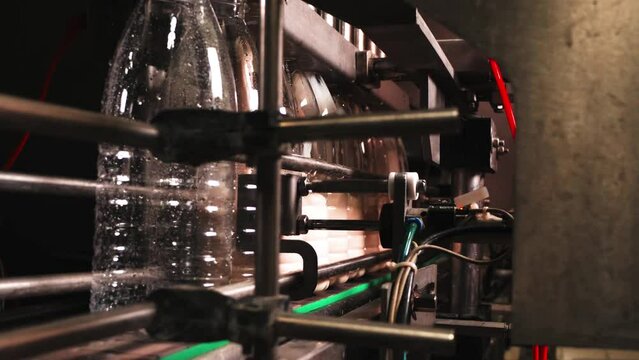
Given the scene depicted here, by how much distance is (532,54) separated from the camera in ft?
1.83

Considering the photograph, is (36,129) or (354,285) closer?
(36,129)

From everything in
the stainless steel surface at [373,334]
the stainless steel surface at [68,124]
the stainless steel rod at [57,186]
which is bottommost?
the stainless steel surface at [373,334]

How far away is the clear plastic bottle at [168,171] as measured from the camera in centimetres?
103

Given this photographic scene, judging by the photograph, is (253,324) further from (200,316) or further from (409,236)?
(409,236)

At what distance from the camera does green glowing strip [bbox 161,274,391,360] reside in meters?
0.64

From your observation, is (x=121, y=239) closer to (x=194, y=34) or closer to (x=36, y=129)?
(x=194, y=34)

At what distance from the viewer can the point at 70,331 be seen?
0.40 metres

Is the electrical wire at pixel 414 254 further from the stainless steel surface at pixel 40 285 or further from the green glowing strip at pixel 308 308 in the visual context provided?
the stainless steel surface at pixel 40 285

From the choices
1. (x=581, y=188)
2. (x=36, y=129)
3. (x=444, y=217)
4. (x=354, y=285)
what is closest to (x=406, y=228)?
(x=444, y=217)

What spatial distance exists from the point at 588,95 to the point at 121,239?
2.56ft

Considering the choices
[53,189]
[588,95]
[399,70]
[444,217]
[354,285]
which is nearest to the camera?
[588,95]

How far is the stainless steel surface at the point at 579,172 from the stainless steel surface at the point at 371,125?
12 centimetres

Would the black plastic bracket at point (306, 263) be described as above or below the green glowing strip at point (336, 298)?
above

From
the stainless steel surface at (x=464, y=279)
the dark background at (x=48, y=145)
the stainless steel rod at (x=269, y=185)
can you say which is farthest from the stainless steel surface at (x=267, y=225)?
the stainless steel surface at (x=464, y=279)
